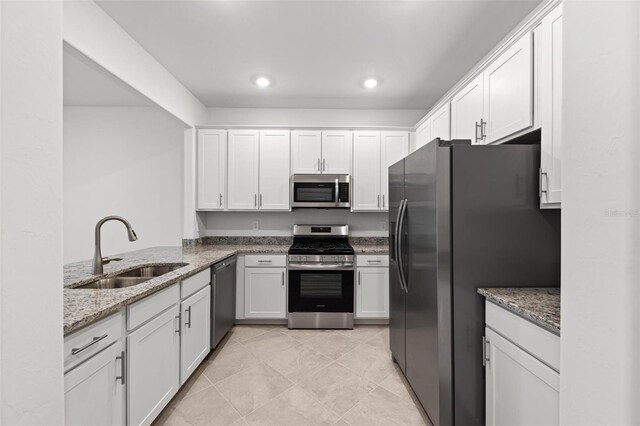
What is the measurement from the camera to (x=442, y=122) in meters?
2.84

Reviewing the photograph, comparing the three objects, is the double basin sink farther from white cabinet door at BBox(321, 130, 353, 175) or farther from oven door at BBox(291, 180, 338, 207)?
white cabinet door at BBox(321, 130, 353, 175)

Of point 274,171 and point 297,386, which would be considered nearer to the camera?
point 297,386

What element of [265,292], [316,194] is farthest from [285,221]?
[265,292]

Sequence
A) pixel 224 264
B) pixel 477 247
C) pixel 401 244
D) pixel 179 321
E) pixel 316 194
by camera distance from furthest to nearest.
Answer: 1. pixel 316 194
2. pixel 224 264
3. pixel 401 244
4. pixel 179 321
5. pixel 477 247

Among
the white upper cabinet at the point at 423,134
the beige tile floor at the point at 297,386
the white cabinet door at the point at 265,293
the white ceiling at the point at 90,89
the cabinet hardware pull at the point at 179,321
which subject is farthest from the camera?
the white cabinet door at the point at 265,293

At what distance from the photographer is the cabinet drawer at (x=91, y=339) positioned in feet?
3.67

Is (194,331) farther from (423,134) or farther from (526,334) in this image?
(423,134)

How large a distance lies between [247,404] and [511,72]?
2895 millimetres

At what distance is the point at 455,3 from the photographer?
1921 millimetres

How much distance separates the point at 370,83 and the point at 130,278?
2.93m

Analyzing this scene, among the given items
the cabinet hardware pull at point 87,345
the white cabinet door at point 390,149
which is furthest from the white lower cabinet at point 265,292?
the cabinet hardware pull at point 87,345

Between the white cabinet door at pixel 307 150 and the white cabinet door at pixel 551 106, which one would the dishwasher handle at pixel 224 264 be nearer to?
the white cabinet door at pixel 307 150

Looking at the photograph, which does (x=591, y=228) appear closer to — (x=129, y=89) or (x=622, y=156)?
(x=622, y=156)

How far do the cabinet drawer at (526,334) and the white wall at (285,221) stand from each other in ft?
8.10
